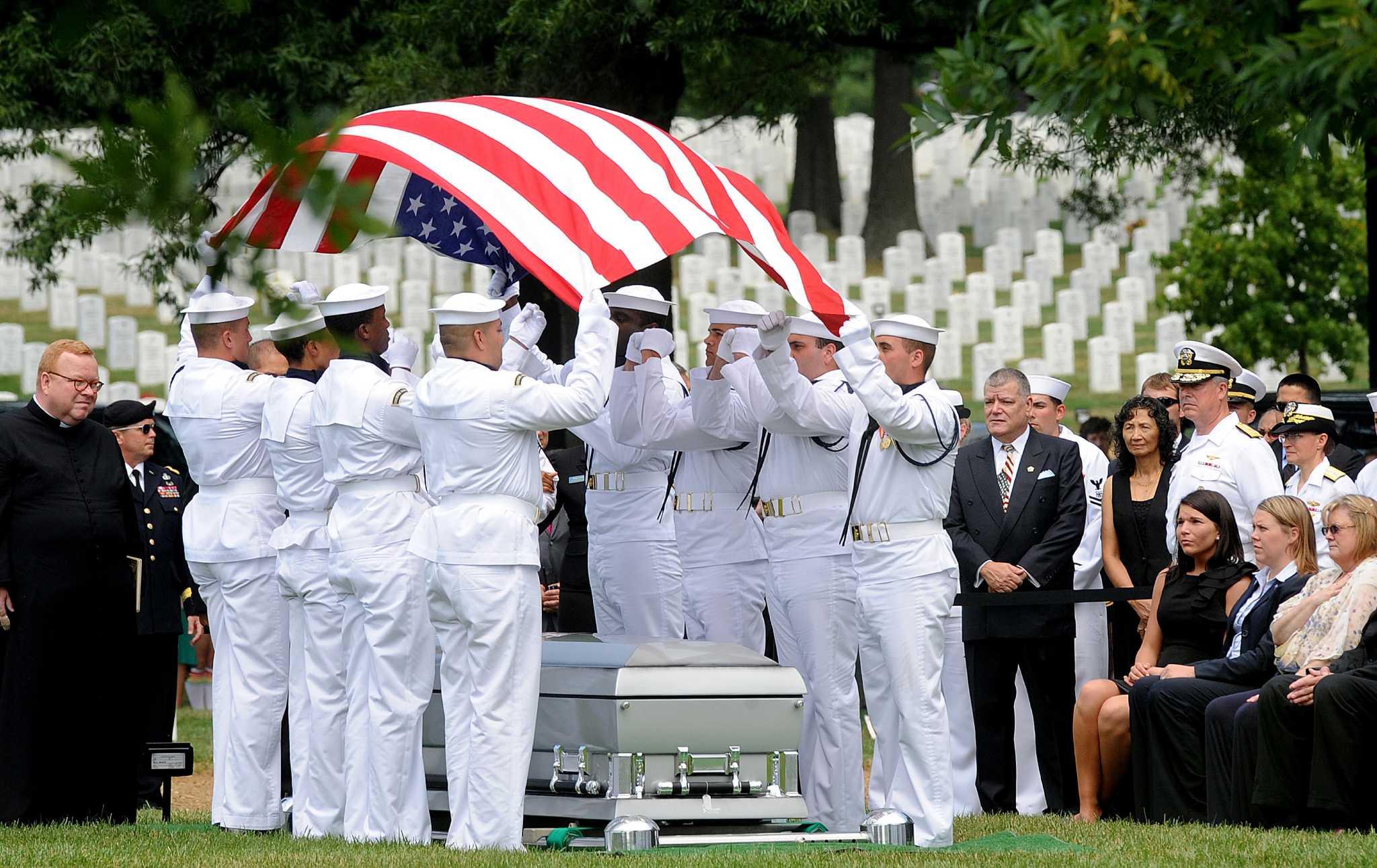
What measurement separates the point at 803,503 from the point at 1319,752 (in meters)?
2.28

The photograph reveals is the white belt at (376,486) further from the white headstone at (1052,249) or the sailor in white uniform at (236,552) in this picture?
the white headstone at (1052,249)

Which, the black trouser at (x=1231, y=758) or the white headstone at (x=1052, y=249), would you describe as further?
the white headstone at (x=1052, y=249)

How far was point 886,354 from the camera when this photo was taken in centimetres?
745

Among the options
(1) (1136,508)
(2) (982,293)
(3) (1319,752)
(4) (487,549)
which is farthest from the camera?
(2) (982,293)

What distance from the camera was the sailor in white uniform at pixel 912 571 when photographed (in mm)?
7000

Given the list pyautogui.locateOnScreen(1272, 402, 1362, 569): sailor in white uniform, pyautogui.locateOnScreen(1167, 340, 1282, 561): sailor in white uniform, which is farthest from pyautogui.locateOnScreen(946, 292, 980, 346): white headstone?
pyautogui.locateOnScreen(1167, 340, 1282, 561): sailor in white uniform

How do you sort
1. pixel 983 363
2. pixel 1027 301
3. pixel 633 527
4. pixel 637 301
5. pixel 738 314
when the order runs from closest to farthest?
pixel 738 314
pixel 637 301
pixel 633 527
pixel 983 363
pixel 1027 301

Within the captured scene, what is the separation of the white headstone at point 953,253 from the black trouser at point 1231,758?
20.3 meters

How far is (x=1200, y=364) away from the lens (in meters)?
9.30

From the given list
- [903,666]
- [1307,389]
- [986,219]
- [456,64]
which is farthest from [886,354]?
[986,219]

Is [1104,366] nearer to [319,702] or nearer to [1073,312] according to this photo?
[1073,312]

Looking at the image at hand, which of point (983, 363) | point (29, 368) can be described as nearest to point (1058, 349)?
point (983, 363)

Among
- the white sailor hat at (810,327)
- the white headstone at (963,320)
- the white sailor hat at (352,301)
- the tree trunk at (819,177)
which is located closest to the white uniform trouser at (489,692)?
the white sailor hat at (352,301)

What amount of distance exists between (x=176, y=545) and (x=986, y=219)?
2363cm
